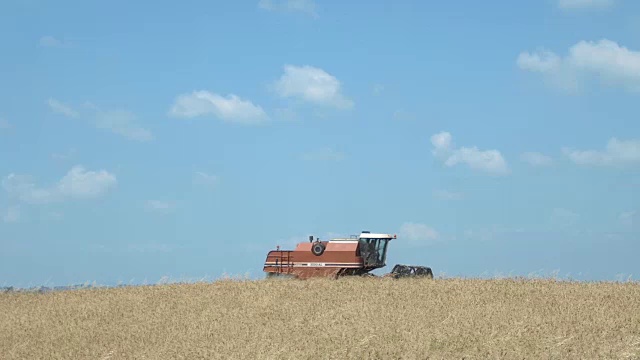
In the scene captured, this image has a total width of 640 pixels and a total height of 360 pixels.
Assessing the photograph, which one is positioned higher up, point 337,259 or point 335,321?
point 337,259

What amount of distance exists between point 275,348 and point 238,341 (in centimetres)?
175

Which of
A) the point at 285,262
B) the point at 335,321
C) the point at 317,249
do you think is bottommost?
the point at 335,321

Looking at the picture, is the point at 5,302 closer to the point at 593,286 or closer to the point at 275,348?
the point at 275,348

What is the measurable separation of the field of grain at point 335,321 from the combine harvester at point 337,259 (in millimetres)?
4075

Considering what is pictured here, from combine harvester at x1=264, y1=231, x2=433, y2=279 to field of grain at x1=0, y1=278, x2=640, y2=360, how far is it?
13.4ft

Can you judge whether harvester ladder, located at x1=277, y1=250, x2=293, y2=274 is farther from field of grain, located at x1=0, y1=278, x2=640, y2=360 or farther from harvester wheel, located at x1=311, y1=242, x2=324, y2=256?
field of grain, located at x1=0, y1=278, x2=640, y2=360

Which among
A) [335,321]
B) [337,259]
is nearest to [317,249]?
[337,259]

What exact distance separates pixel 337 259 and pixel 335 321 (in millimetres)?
14914

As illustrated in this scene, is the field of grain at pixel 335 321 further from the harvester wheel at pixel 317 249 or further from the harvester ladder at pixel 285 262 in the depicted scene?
the harvester ladder at pixel 285 262

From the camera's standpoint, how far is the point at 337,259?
30938mm

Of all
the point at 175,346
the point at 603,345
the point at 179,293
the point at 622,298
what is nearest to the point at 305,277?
the point at 179,293

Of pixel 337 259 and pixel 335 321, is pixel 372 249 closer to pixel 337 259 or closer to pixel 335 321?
pixel 337 259

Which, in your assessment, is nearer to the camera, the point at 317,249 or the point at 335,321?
the point at 335,321

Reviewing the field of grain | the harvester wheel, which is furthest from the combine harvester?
the field of grain
